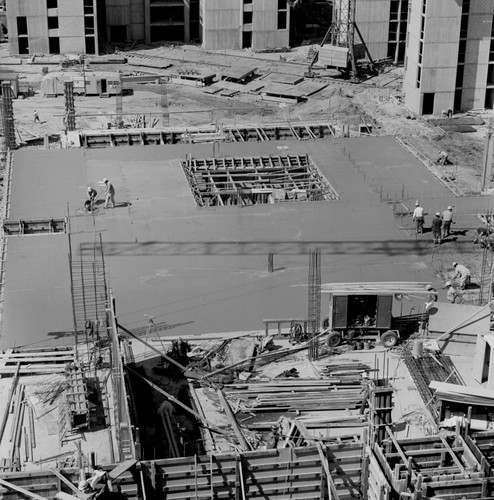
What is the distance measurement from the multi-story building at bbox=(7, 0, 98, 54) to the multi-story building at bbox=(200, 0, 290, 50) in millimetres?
8759

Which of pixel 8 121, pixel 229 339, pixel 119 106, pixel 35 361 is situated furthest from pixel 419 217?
pixel 119 106

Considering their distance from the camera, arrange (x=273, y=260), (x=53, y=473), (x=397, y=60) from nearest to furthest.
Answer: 1. (x=53, y=473)
2. (x=273, y=260)
3. (x=397, y=60)

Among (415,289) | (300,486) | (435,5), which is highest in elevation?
(435,5)

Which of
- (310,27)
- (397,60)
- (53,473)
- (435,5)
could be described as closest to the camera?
(53,473)

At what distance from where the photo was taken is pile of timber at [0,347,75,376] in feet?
111

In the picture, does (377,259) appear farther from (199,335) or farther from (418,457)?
(418,457)

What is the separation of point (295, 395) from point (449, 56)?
127ft

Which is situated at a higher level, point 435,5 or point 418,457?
point 435,5

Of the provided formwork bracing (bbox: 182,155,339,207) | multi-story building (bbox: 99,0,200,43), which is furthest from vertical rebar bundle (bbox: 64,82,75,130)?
multi-story building (bbox: 99,0,200,43)

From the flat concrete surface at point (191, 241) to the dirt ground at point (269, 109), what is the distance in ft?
21.1

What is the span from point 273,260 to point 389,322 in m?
8.18

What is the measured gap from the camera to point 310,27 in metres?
93.2

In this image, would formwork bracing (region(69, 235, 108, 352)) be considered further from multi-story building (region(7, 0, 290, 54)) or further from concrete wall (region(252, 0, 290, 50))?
concrete wall (region(252, 0, 290, 50))

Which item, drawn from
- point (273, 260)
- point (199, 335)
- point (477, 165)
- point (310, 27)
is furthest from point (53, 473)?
point (310, 27)
